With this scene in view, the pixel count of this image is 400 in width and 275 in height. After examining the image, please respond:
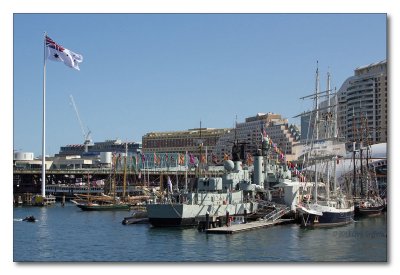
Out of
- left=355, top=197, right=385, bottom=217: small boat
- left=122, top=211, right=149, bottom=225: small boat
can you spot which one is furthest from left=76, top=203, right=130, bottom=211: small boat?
left=355, top=197, right=385, bottom=217: small boat

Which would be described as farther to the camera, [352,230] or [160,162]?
[160,162]

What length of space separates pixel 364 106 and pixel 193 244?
21271mm

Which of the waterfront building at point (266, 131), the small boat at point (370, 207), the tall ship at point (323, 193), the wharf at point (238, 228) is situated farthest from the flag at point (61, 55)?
the waterfront building at point (266, 131)

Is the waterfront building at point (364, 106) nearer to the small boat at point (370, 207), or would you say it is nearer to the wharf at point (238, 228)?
the small boat at point (370, 207)

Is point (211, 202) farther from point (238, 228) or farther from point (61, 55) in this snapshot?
point (61, 55)

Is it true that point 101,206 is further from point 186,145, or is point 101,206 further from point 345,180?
point 345,180

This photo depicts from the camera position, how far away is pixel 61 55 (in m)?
29.8

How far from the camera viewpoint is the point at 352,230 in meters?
33.3

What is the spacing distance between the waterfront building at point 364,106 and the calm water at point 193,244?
24.0 ft

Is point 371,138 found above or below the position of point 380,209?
above

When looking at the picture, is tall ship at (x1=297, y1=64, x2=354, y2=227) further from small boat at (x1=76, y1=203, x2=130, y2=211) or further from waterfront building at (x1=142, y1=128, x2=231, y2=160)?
small boat at (x1=76, y1=203, x2=130, y2=211)

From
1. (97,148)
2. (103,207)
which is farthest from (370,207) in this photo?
→ (97,148)

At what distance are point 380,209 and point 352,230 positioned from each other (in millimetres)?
12516
